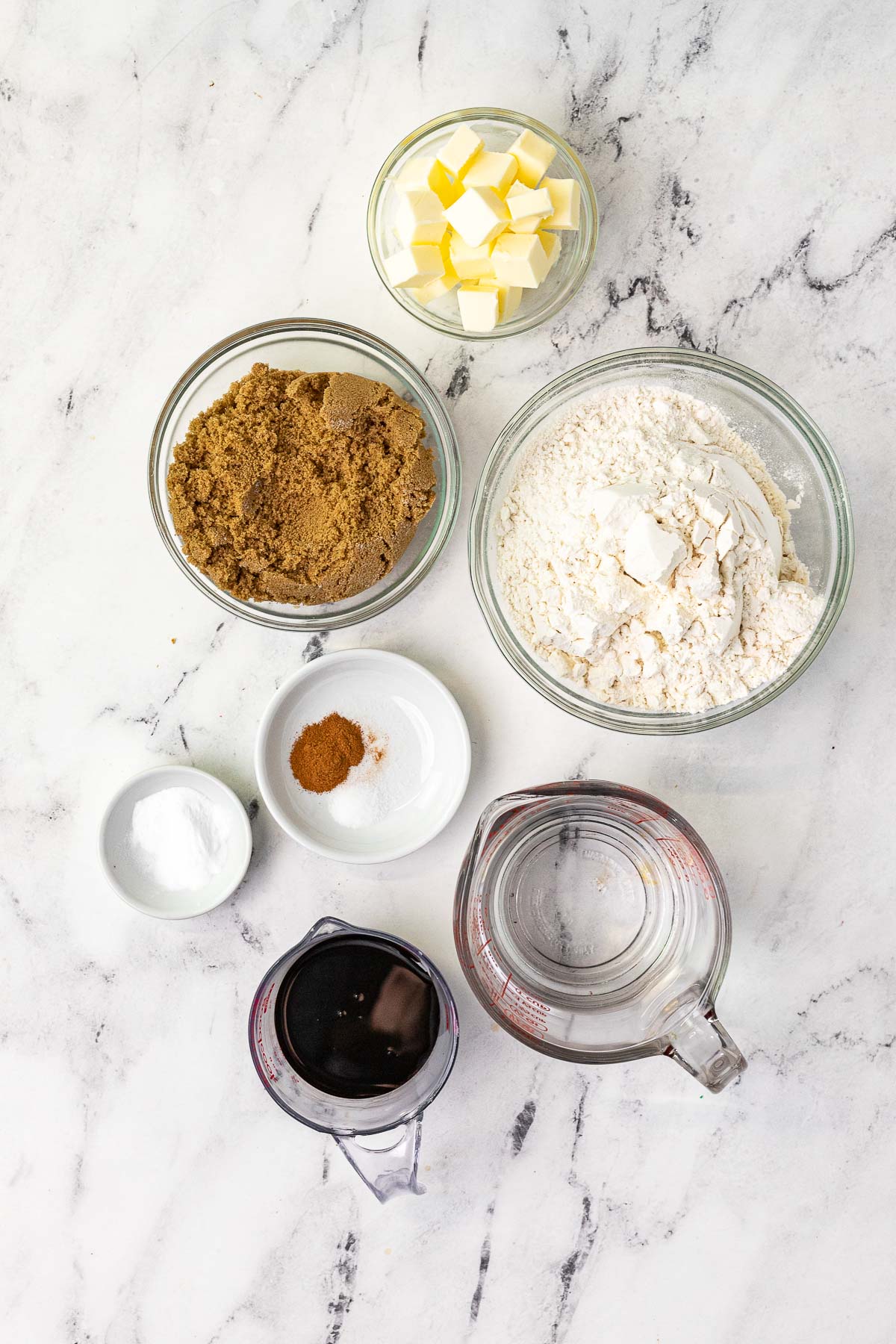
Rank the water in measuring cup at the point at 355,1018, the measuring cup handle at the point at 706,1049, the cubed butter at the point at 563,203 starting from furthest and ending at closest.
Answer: the water in measuring cup at the point at 355,1018, the cubed butter at the point at 563,203, the measuring cup handle at the point at 706,1049

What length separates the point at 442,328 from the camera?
Answer: 136 centimetres

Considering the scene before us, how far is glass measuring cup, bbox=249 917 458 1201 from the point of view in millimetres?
1335

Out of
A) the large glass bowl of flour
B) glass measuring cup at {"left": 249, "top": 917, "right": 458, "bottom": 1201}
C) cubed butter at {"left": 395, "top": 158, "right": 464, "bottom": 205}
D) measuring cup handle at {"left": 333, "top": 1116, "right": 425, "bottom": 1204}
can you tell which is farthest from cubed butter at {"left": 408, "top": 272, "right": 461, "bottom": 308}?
measuring cup handle at {"left": 333, "top": 1116, "right": 425, "bottom": 1204}

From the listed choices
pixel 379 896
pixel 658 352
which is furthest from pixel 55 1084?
pixel 658 352

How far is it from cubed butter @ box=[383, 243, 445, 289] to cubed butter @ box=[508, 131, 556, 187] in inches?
6.8

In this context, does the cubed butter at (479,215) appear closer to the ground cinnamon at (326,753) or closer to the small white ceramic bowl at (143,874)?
the ground cinnamon at (326,753)

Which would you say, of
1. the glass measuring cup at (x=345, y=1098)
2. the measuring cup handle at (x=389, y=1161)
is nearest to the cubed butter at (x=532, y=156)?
the glass measuring cup at (x=345, y=1098)

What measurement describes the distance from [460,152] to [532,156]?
0.36 ft

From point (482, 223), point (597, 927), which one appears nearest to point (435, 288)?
point (482, 223)

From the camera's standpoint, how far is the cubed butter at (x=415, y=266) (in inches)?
49.4

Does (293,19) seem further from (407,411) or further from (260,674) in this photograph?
(260,674)

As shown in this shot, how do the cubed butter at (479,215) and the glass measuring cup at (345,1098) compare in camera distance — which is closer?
the cubed butter at (479,215)

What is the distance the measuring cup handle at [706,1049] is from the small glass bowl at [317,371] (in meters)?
0.78

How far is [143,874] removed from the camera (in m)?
1.45
